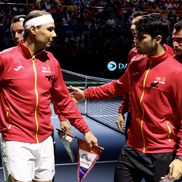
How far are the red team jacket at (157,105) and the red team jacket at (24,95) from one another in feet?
2.20

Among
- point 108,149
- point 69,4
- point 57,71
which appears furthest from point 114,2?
point 57,71

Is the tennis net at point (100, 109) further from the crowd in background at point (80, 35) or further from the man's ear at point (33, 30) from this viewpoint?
the man's ear at point (33, 30)

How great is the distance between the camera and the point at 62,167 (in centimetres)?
625

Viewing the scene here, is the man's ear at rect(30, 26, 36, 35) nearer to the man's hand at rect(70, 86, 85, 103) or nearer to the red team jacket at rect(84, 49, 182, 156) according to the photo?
the man's hand at rect(70, 86, 85, 103)

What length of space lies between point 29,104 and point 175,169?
117 centimetres

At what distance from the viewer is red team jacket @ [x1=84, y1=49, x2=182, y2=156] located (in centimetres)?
329

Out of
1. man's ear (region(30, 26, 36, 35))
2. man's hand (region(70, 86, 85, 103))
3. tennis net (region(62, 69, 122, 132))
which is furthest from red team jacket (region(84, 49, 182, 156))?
tennis net (region(62, 69, 122, 132))

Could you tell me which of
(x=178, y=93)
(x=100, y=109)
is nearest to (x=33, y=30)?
(x=178, y=93)

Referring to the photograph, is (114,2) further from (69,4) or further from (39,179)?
(39,179)

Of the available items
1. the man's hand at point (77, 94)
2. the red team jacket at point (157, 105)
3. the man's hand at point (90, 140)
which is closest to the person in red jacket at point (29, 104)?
the man's hand at point (90, 140)

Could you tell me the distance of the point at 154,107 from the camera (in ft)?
11.0

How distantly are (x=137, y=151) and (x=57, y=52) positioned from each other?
450 inches

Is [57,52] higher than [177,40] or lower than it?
lower

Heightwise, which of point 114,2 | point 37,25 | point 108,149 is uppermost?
point 37,25
